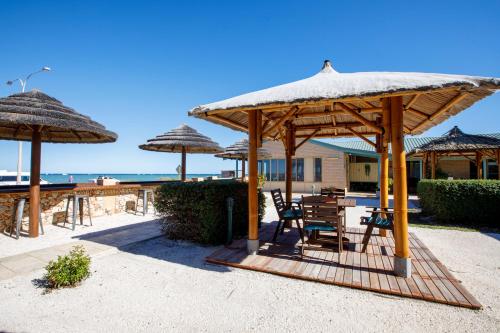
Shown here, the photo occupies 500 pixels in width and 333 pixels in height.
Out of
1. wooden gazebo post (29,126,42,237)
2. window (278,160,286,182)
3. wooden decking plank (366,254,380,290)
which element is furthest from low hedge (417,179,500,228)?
wooden gazebo post (29,126,42,237)

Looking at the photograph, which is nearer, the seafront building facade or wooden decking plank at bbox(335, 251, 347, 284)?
wooden decking plank at bbox(335, 251, 347, 284)

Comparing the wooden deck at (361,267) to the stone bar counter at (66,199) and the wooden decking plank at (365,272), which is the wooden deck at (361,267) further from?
the stone bar counter at (66,199)

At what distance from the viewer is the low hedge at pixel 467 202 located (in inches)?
297

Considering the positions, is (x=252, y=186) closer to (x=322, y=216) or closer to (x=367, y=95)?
(x=322, y=216)

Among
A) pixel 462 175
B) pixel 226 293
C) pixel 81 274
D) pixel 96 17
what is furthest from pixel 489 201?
pixel 462 175

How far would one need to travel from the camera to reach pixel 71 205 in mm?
8211

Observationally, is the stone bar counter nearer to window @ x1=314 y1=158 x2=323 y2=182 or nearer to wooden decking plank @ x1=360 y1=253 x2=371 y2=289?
wooden decking plank @ x1=360 y1=253 x2=371 y2=289

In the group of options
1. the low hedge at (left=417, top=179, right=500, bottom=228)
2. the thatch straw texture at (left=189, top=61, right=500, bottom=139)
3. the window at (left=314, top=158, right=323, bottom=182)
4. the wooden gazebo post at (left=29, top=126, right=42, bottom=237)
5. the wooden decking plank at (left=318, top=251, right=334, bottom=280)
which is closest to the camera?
the thatch straw texture at (left=189, top=61, right=500, bottom=139)

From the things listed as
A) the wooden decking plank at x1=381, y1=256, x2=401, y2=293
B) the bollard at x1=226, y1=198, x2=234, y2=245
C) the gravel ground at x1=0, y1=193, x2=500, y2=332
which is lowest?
the gravel ground at x1=0, y1=193, x2=500, y2=332

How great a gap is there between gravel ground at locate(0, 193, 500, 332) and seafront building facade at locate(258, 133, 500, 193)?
13.6m

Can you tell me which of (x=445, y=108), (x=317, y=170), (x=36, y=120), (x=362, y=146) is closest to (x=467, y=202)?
(x=445, y=108)

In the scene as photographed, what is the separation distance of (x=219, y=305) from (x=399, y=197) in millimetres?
3077

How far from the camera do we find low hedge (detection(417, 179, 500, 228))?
7531mm

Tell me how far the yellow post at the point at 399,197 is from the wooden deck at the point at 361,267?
0.73 feet
